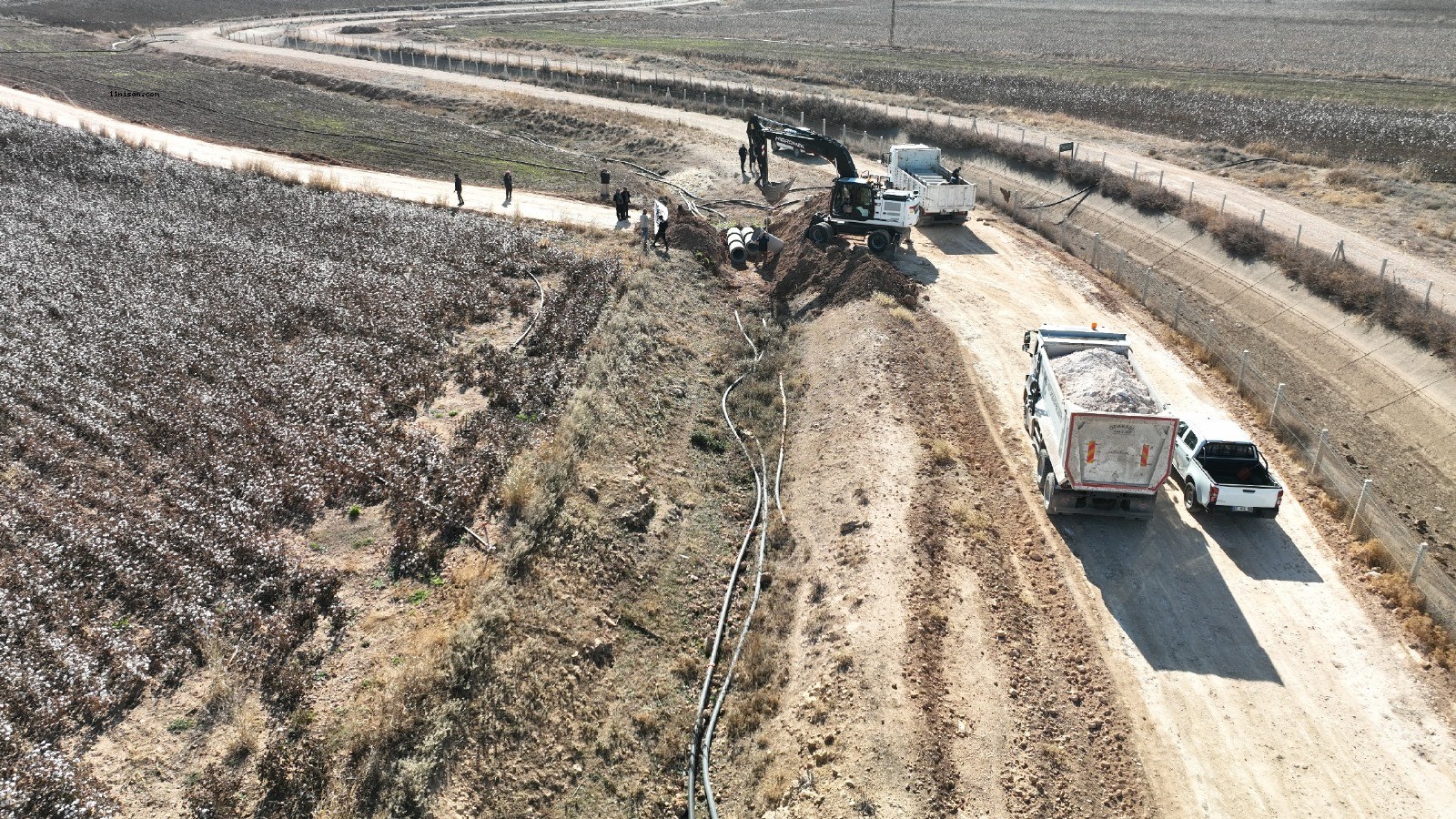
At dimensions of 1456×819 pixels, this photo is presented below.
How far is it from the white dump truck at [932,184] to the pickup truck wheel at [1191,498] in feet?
65.6

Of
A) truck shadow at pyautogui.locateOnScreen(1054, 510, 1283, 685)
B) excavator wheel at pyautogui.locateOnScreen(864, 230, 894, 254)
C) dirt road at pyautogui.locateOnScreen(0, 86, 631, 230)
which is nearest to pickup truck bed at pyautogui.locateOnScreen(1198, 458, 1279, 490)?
truck shadow at pyautogui.locateOnScreen(1054, 510, 1283, 685)

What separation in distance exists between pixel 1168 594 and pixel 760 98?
58.5 metres

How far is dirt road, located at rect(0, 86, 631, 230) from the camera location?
141 feet

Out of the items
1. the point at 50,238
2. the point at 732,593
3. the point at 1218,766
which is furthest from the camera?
the point at 50,238

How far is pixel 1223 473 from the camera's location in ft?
66.2

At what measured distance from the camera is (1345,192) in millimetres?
42188

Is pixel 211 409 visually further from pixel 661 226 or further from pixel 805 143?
pixel 805 143

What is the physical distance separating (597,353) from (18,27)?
362ft

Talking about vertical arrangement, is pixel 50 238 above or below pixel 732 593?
above

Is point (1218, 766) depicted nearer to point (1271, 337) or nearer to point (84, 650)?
point (84, 650)

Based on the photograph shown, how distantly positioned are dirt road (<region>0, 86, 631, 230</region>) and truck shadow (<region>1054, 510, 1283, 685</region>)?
89.6ft

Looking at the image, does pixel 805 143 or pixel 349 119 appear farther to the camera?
pixel 349 119

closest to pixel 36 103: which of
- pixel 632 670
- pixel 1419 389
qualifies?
pixel 632 670

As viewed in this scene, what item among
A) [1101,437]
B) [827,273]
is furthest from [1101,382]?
[827,273]
